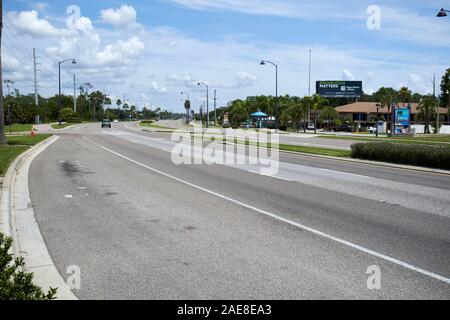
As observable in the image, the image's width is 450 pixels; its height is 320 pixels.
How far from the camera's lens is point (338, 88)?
12775cm

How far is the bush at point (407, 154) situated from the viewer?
63.6ft

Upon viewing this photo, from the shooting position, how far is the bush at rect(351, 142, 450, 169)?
19.4 metres

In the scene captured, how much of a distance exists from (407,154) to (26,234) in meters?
17.2

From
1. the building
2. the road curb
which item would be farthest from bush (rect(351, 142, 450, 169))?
the building

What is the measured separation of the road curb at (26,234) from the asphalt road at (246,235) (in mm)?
177

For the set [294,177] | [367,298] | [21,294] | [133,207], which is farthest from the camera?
[294,177]

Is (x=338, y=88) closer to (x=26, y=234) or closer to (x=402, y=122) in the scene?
(x=402, y=122)

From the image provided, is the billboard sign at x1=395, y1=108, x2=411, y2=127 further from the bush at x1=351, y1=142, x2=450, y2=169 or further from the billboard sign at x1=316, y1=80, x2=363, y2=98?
the billboard sign at x1=316, y1=80, x2=363, y2=98

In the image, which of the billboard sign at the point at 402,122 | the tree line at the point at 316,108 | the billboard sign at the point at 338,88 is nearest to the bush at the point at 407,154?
the billboard sign at the point at 402,122

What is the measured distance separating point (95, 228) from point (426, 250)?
17.8 ft

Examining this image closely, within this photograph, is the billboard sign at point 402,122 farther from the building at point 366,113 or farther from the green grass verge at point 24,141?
the building at point 366,113

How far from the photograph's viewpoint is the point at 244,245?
7.40 m
